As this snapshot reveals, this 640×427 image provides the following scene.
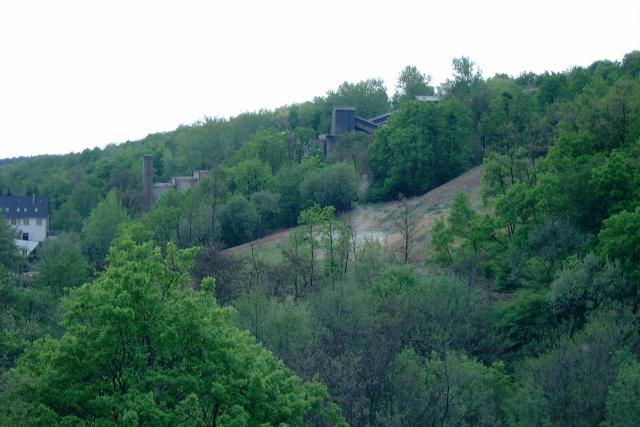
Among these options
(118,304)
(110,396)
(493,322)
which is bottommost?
(493,322)

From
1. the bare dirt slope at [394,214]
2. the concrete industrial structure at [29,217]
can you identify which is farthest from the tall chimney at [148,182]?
the bare dirt slope at [394,214]

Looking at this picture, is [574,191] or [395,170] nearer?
[574,191]

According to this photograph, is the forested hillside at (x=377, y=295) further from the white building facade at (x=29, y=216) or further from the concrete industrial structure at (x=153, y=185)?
the white building facade at (x=29, y=216)

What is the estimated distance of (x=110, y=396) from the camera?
56.7 ft

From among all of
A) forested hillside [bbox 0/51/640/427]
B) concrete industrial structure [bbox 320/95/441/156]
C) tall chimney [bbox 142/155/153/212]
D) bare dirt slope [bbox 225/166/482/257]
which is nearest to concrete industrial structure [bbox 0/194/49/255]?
tall chimney [bbox 142/155/153/212]

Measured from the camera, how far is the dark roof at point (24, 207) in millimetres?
84812

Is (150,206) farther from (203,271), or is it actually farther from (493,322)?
(493,322)

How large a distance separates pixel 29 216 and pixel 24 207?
4.07ft

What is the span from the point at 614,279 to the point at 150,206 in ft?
171

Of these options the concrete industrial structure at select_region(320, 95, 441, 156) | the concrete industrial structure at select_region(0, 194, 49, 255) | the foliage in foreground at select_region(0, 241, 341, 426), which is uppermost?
the concrete industrial structure at select_region(320, 95, 441, 156)

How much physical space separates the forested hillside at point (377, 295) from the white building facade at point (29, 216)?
1615 centimetres

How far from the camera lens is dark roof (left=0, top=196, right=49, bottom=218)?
278 ft

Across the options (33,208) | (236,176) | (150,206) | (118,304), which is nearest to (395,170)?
(236,176)

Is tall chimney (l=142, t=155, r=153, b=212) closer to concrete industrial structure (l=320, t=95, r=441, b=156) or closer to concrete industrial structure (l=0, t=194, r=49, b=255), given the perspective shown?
concrete industrial structure (l=0, t=194, r=49, b=255)
